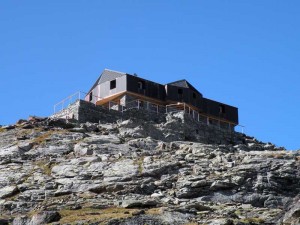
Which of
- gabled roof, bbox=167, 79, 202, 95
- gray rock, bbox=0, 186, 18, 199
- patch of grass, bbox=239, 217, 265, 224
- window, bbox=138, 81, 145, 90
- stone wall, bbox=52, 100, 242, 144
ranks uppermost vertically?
gabled roof, bbox=167, 79, 202, 95

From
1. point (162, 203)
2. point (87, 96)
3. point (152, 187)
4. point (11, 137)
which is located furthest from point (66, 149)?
point (87, 96)

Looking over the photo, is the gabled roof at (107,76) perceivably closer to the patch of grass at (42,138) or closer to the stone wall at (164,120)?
the stone wall at (164,120)

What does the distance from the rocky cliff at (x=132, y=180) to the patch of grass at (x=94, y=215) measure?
0.20 feet

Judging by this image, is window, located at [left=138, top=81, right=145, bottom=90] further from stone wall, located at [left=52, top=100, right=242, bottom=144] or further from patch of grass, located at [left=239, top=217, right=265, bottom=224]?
patch of grass, located at [left=239, top=217, right=265, bottom=224]

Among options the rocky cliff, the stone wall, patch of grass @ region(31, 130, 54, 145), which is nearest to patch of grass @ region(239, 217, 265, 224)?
the rocky cliff

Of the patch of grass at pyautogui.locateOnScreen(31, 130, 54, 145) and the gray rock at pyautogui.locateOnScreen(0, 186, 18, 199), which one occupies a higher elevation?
the patch of grass at pyautogui.locateOnScreen(31, 130, 54, 145)

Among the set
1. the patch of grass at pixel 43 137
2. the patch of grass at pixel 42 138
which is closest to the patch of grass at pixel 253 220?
the patch of grass at pixel 43 137

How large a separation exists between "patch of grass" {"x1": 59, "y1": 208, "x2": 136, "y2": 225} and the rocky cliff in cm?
6

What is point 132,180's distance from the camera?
50125 mm

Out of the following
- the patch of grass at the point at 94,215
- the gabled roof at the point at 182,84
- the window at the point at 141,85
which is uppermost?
the gabled roof at the point at 182,84

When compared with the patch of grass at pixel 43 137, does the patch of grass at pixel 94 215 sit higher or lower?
lower

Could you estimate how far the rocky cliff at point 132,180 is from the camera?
133 feet

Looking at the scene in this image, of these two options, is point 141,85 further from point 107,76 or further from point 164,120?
point 164,120

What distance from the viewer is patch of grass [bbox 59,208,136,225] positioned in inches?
1550
